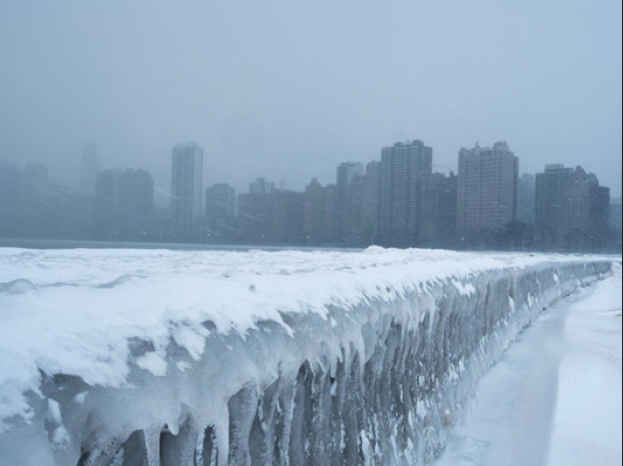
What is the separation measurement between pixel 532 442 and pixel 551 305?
10403mm

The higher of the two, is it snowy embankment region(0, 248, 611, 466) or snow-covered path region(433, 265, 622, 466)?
snowy embankment region(0, 248, 611, 466)

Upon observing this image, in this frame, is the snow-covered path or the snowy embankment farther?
the snow-covered path

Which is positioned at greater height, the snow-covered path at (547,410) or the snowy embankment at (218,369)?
the snowy embankment at (218,369)

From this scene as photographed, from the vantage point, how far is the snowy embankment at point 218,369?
1.06m

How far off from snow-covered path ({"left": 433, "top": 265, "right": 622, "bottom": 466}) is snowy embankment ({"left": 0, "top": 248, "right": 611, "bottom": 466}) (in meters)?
0.49

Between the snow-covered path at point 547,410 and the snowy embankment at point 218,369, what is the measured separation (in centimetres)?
49

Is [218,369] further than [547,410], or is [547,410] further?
[547,410]

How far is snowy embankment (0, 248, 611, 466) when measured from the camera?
106cm

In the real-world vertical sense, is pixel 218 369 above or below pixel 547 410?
above

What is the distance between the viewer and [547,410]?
13.4 ft

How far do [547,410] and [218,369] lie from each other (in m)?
3.47

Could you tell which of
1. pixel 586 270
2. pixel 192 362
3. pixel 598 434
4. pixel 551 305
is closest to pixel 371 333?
pixel 192 362

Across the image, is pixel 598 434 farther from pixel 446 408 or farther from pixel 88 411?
pixel 88 411

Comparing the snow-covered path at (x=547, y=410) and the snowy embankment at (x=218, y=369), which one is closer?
the snowy embankment at (x=218, y=369)
